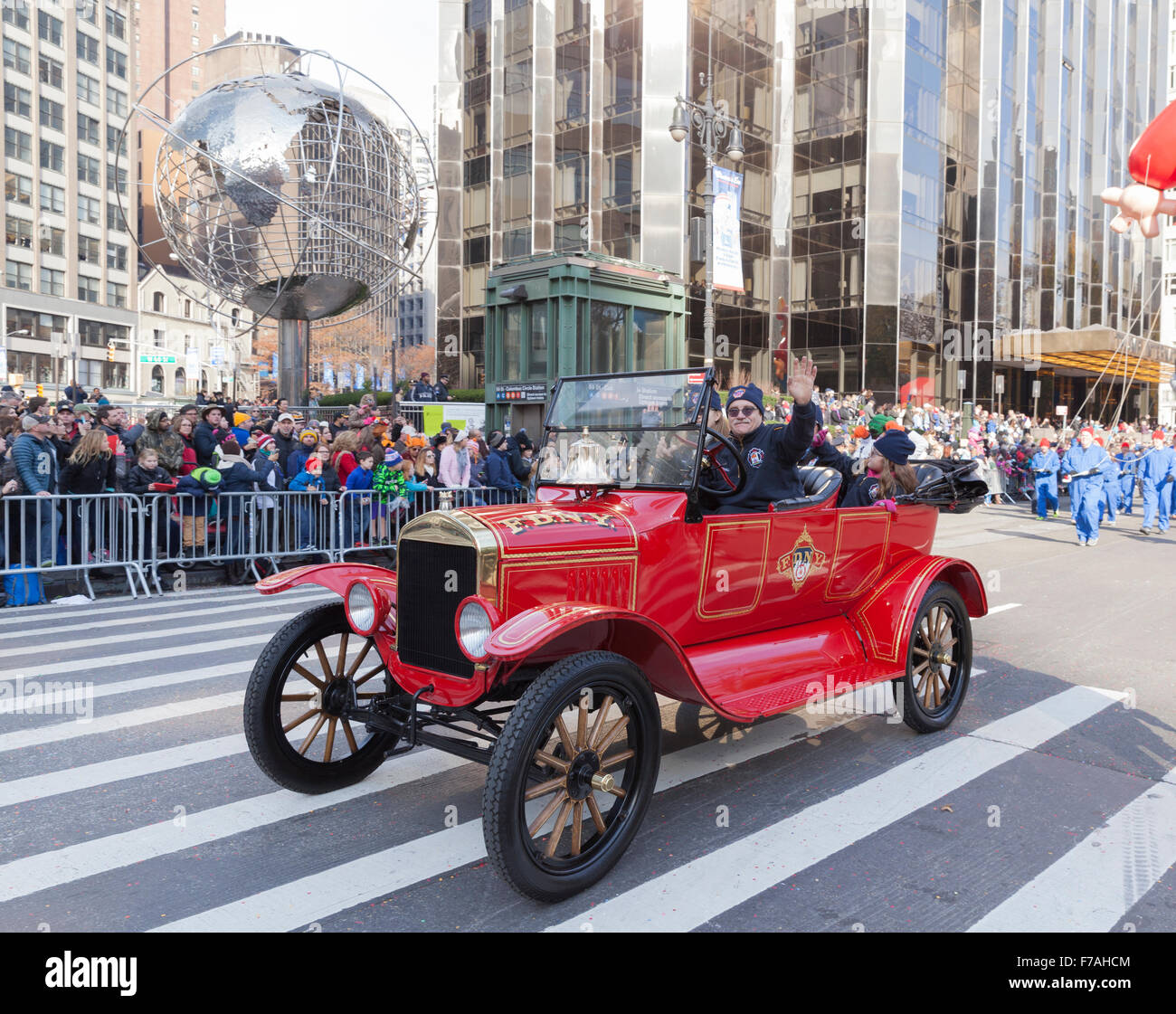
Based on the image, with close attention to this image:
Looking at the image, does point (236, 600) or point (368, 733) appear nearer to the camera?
point (368, 733)

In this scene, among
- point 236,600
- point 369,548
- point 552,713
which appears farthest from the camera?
point 369,548

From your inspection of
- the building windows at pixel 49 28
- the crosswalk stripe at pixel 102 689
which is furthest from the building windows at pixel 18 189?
the crosswalk stripe at pixel 102 689

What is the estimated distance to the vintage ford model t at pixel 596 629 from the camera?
336 centimetres

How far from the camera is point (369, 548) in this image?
11.3 meters

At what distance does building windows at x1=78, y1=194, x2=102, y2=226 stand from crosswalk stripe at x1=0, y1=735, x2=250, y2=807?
217 ft

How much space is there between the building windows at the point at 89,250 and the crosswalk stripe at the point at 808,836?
6754 centimetres

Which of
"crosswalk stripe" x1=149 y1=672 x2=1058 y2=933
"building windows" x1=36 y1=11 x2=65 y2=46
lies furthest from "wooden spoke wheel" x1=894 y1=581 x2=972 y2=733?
"building windows" x1=36 y1=11 x2=65 y2=46

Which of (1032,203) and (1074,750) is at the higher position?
(1032,203)

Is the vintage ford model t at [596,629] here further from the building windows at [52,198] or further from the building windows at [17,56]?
the building windows at [52,198]

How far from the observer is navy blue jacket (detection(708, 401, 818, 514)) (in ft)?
15.8
